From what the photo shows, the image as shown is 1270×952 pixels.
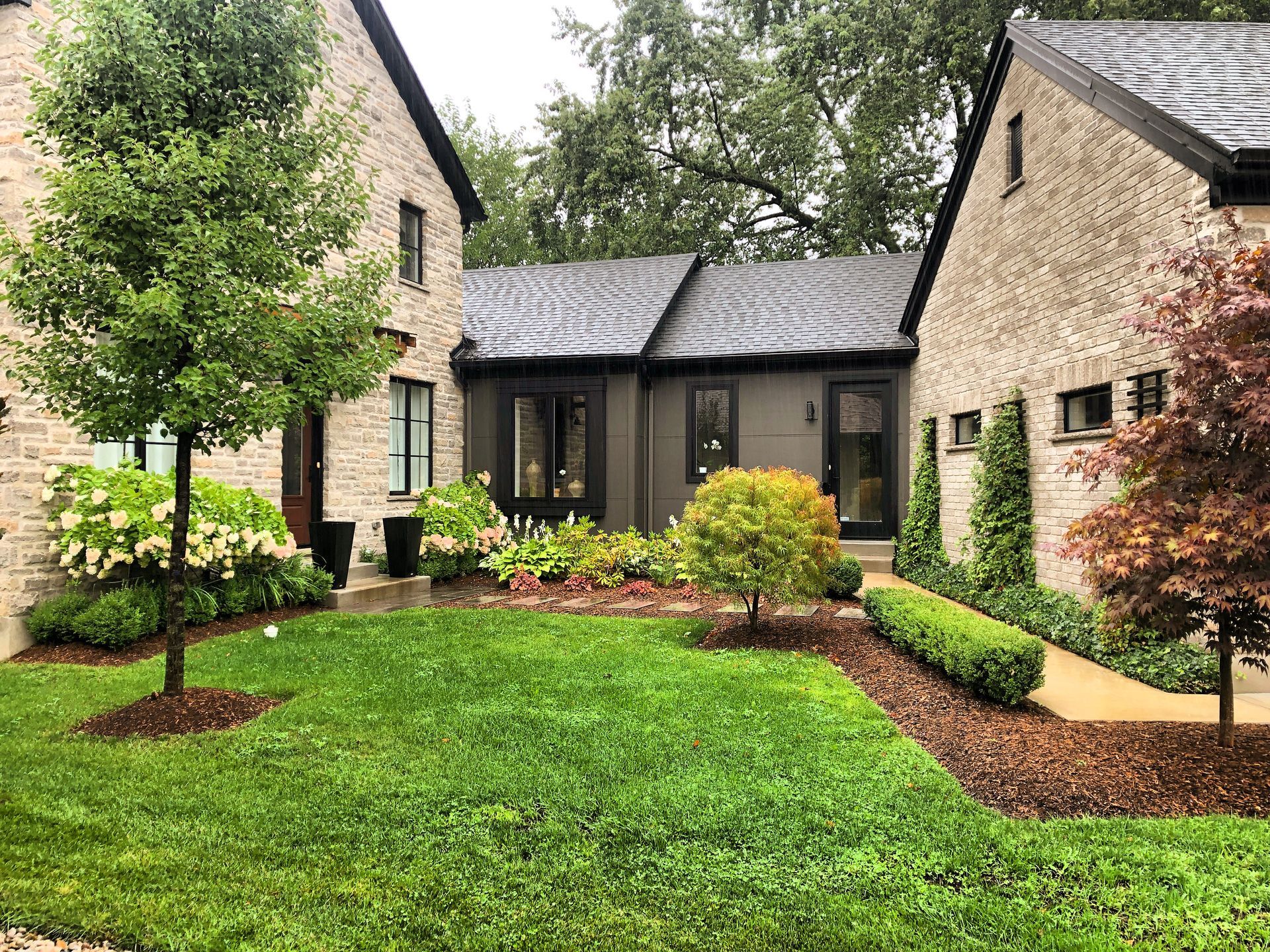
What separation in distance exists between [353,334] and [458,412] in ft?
25.1

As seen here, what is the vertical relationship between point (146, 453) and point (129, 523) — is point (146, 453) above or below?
above

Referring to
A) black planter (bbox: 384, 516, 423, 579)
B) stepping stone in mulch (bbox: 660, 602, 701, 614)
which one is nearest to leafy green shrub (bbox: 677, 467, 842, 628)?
stepping stone in mulch (bbox: 660, 602, 701, 614)

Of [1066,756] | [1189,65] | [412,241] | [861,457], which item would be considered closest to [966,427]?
[861,457]

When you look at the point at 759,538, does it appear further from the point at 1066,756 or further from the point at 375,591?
the point at 375,591

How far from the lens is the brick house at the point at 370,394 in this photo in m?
6.36

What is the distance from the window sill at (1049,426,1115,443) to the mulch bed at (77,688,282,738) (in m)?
7.01

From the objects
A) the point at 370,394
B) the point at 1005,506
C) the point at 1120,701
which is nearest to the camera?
the point at 1120,701

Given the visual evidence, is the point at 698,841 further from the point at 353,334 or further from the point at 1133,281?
the point at 1133,281

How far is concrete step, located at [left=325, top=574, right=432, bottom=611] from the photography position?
8.76m

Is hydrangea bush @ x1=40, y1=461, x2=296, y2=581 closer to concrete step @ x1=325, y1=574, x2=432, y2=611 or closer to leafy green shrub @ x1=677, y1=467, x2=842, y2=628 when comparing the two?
concrete step @ x1=325, y1=574, x2=432, y2=611

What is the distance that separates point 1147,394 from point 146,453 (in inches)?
363

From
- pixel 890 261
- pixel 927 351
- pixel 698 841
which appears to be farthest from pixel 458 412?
pixel 698 841

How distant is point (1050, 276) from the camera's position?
798 centimetres

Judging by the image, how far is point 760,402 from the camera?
12.5 metres
